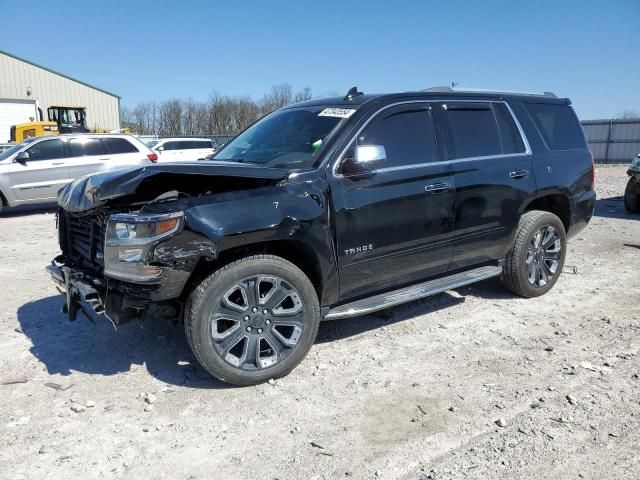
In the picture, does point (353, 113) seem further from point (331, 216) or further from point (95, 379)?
point (95, 379)

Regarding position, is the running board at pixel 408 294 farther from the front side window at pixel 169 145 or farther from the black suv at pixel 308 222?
the front side window at pixel 169 145

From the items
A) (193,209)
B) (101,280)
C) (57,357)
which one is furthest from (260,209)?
(57,357)

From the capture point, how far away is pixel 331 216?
3.62 meters

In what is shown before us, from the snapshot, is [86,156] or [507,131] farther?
[86,156]

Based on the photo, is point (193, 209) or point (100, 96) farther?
point (100, 96)

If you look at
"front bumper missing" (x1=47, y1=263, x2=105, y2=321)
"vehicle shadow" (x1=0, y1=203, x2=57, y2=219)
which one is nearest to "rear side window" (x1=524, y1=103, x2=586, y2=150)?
"front bumper missing" (x1=47, y1=263, x2=105, y2=321)

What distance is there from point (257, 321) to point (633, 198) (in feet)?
31.7

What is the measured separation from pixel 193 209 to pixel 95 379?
1489 mm

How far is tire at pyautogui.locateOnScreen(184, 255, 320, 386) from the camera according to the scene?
10.7 ft

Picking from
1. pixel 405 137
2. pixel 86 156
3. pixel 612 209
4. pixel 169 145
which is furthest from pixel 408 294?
pixel 169 145

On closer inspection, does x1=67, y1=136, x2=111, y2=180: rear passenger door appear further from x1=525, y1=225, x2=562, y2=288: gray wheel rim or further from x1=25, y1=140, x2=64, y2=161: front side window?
x1=525, y1=225, x2=562, y2=288: gray wheel rim

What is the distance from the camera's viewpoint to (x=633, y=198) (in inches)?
405

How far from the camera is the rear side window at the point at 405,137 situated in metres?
3.99

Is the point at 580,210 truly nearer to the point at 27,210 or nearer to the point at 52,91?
the point at 27,210
